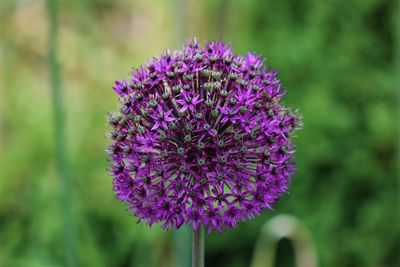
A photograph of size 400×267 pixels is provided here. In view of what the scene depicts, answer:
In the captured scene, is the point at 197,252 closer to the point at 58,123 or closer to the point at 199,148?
the point at 199,148

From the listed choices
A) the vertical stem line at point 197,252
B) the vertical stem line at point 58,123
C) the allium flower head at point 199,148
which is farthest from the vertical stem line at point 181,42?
the vertical stem line at point 197,252

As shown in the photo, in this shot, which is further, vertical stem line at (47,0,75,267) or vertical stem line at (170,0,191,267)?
vertical stem line at (170,0,191,267)

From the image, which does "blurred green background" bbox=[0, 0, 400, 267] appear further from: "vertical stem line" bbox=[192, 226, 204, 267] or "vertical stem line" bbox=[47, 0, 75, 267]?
"vertical stem line" bbox=[192, 226, 204, 267]

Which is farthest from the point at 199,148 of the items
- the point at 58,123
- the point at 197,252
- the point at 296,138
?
the point at 296,138

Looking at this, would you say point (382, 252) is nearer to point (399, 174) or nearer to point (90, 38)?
point (399, 174)

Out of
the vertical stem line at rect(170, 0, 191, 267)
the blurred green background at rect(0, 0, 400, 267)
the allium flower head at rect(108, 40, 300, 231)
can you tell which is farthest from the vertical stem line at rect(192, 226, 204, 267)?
the blurred green background at rect(0, 0, 400, 267)

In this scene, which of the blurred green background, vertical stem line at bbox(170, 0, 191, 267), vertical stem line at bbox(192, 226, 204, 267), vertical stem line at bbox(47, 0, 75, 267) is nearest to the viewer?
vertical stem line at bbox(192, 226, 204, 267)

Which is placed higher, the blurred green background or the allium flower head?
the blurred green background
